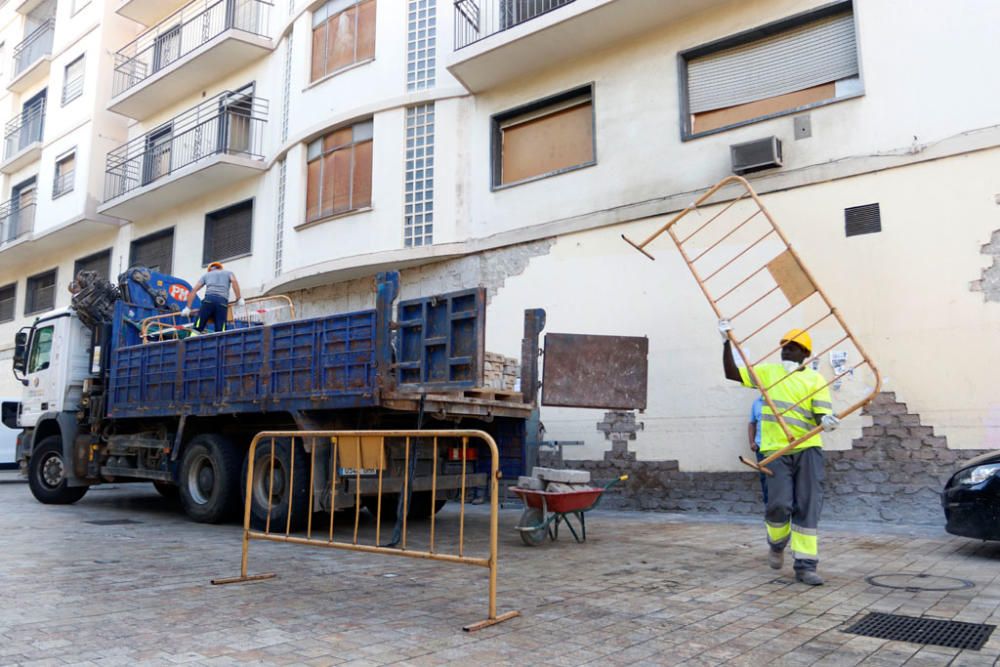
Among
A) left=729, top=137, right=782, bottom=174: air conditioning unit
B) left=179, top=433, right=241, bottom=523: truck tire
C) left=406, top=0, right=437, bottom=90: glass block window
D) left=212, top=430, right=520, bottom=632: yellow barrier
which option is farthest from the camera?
left=406, top=0, right=437, bottom=90: glass block window

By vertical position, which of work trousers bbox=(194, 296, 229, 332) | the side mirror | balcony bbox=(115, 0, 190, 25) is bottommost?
the side mirror

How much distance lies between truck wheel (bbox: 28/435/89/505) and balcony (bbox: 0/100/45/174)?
1671cm

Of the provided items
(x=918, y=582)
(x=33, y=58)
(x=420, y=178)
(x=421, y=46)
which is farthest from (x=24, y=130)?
(x=918, y=582)

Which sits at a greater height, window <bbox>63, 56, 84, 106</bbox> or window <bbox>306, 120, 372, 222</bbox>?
window <bbox>63, 56, 84, 106</bbox>

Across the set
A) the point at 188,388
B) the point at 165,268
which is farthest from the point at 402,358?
the point at 165,268

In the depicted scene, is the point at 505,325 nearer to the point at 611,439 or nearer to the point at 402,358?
the point at 611,439

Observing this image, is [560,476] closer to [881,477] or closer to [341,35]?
[881,477]

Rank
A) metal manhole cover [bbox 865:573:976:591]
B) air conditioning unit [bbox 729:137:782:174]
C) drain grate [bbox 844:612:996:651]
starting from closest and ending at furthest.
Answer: drain grate [bbox 844:612:996:651] < metal manhole cover [bbox 865:573:976:591] < air conditioning unit [bbox 729:137:782:174]

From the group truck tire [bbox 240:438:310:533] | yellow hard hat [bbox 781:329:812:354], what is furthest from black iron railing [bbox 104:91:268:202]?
yellow hard hat [bbox 781:329:812:354]

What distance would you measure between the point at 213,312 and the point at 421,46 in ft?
21.3

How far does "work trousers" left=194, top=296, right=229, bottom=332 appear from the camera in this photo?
10258 millimetres

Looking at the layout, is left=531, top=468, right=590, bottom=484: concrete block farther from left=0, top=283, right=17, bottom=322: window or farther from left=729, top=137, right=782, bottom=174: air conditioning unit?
left=0, top=283, right=17, bottom=322: window

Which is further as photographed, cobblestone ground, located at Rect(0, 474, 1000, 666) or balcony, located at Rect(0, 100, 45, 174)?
balcony, located at Rect(0, 100, 45, 174)

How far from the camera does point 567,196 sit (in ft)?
38.4
